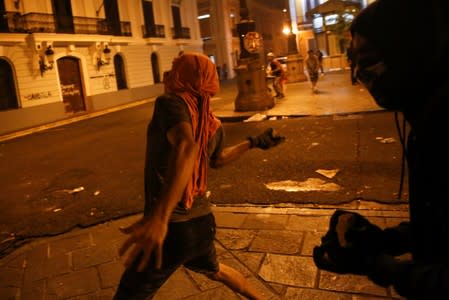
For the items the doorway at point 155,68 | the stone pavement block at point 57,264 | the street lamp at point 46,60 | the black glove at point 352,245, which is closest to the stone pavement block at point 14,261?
the stone pavement block at point 57,264

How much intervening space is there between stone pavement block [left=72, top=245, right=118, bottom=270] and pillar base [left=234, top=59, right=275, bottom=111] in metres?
9.10

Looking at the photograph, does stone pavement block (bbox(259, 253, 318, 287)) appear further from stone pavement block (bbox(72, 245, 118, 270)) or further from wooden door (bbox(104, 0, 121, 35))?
wooden door (bbox(104, 0, 121, 35))

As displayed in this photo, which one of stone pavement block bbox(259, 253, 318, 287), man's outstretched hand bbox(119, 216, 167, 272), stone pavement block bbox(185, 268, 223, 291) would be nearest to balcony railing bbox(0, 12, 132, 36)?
stone pavement block bbox(185, 268, 223, 291)

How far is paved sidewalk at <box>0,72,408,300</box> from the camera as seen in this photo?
3.16 metres

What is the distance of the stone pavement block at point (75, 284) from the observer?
3402mm

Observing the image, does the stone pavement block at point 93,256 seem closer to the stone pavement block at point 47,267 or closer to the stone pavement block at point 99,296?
the stone pavement block at point 47,267

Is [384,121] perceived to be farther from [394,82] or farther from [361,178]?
[394,82]

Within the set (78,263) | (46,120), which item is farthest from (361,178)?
(46,120)

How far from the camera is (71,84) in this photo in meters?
22.0

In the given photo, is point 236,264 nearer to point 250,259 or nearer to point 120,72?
point 250,259

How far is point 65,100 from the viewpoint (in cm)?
2138

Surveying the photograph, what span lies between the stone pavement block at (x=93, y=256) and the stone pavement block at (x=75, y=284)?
14 cm

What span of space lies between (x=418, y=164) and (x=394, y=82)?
24 cm

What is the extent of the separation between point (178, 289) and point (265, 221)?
4.67 ft
